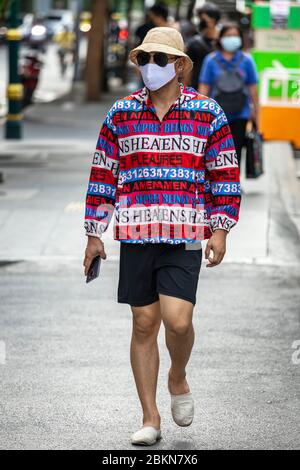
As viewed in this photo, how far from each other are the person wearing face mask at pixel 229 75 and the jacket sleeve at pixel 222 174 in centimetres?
745

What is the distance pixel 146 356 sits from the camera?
630 cm

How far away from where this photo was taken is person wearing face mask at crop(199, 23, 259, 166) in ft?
44.7

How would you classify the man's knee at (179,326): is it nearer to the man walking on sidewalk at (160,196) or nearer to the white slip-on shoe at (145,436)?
the man walking on sidewalk at (160,196)

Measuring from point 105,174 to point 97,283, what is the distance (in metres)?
4.36

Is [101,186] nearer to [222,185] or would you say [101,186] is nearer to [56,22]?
[222,185]

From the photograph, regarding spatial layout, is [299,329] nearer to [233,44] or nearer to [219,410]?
[219,410]

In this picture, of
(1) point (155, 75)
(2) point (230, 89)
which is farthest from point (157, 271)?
(2) point (230, 89)

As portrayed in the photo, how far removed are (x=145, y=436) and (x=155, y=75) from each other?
1572mm

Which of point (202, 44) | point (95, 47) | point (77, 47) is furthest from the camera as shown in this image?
point (77, 47)

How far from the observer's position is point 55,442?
623 cm

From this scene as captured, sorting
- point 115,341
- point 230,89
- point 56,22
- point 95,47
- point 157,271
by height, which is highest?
point 157,271

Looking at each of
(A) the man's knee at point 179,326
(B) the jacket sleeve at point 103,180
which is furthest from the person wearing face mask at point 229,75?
(A) the man's knee at point 179,326

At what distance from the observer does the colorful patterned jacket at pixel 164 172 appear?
611 centimetres
